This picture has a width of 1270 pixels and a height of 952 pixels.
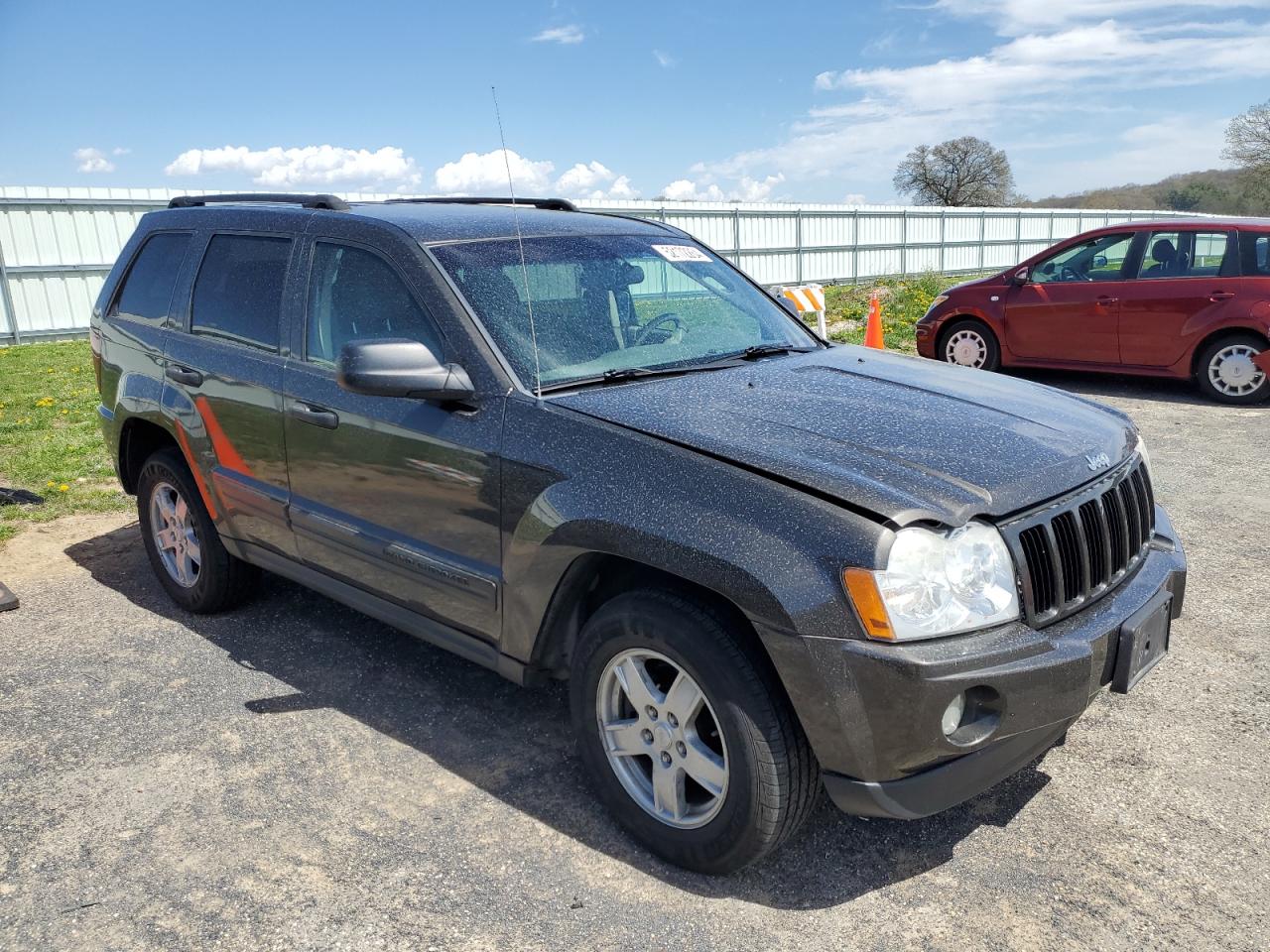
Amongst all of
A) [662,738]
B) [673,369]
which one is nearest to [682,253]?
[673,369]

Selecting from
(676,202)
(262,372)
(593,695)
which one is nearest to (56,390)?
(262,372)

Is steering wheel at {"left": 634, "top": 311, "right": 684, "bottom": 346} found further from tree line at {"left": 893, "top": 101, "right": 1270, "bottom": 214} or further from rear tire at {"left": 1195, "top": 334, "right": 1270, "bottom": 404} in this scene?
tree line at {"left": 893, "top": 101, "right": 1270, "bottom": 214}

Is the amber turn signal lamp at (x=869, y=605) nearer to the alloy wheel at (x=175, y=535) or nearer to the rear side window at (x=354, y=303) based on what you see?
the rear side window at (x=354, y=303)

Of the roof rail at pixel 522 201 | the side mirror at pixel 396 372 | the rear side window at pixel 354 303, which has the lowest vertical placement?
the side mirror at pixel 396 372

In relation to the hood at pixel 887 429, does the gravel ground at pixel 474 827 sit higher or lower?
lower

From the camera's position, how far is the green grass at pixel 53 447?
672cm

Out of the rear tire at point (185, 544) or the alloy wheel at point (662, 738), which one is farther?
the rear tire at point (185, 544)

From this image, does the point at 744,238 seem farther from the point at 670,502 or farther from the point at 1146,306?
the point at 670,502

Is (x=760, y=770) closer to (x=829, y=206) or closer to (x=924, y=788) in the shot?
(x=924, y=788)

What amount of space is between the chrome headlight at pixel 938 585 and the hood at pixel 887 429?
0.21ft

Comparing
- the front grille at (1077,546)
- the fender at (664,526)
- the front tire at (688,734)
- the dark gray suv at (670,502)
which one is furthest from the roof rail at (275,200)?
the front grille at (1077,546)

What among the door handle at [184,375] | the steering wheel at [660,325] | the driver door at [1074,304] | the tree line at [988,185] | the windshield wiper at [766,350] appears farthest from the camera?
the tree line at [988,185]

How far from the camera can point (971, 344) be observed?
10.7 m

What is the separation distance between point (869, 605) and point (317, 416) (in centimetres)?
225
